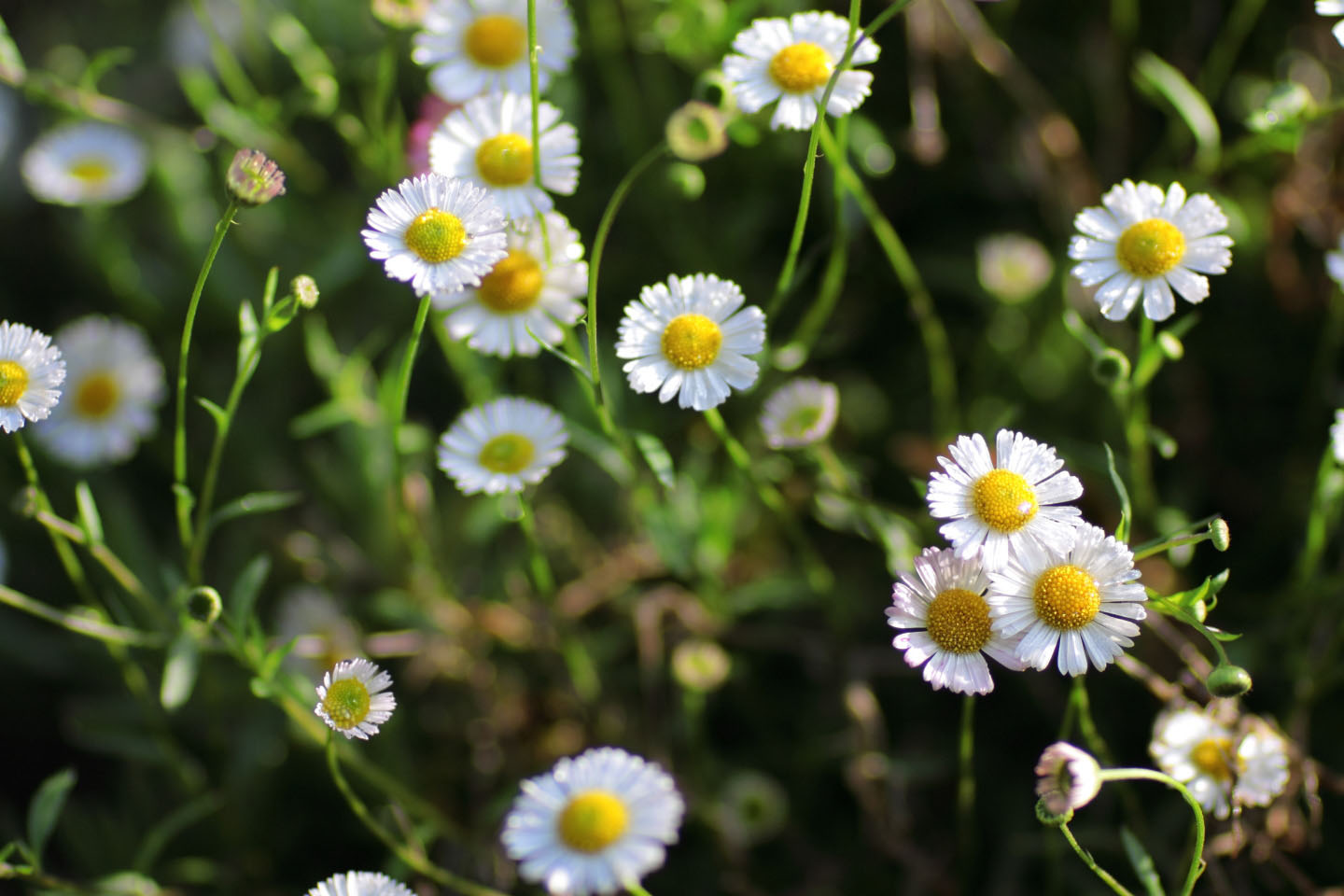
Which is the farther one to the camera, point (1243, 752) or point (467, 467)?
point (467, 467)

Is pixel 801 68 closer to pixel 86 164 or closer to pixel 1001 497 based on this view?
pixel 1001 497

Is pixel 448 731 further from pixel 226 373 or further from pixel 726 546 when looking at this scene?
Answer: pixel 226 373

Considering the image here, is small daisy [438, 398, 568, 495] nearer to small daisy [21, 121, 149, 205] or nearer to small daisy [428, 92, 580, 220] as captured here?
small daisy [428, 92, 580, 220]

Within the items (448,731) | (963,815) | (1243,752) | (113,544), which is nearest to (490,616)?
(448,731)

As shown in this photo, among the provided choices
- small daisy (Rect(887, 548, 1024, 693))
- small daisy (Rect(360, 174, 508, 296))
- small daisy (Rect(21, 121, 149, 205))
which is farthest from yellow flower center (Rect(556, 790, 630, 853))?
small daisy (Rect(21, 121, 149, 205))

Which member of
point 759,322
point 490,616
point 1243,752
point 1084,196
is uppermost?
point 1084,196

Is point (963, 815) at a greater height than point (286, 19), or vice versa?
point (286, 19)

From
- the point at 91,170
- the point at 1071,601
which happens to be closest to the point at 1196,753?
the point at 1071,601
